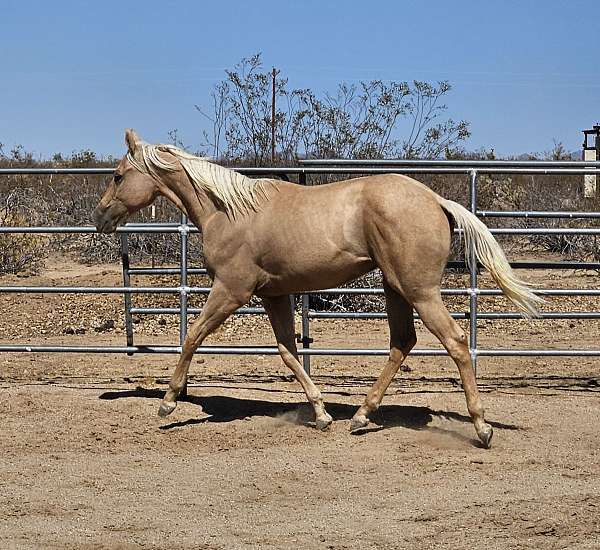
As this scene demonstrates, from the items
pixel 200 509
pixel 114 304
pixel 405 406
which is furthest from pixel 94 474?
pixel 114 304

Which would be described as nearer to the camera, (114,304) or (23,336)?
(23,336)

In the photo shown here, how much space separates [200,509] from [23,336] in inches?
258

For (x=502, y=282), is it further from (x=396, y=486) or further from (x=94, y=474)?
(x=94, y=474)

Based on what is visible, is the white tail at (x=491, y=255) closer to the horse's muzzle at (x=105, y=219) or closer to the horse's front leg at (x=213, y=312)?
the horse's front leg at (x=213, y=312)

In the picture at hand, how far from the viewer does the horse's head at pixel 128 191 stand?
6.96m

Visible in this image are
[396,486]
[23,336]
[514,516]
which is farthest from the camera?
[23,336]

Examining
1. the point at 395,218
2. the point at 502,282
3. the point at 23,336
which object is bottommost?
the point at 23,336

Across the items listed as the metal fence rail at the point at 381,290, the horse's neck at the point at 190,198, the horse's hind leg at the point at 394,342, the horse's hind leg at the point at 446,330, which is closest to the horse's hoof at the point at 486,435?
the horse's hind leg at the point at 446,330

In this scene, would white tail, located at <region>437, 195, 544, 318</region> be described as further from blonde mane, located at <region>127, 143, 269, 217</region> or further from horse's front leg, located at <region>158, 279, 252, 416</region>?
horse's front leg, located at <region>158, 279, 252, 416</region>

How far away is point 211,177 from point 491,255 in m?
1.98

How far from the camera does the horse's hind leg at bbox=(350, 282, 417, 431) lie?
6.55 m

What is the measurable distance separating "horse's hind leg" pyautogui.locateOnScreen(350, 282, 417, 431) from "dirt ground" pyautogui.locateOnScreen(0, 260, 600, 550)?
0.21 meters

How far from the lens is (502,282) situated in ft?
20.5

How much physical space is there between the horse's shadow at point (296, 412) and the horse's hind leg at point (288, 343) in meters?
0.18
